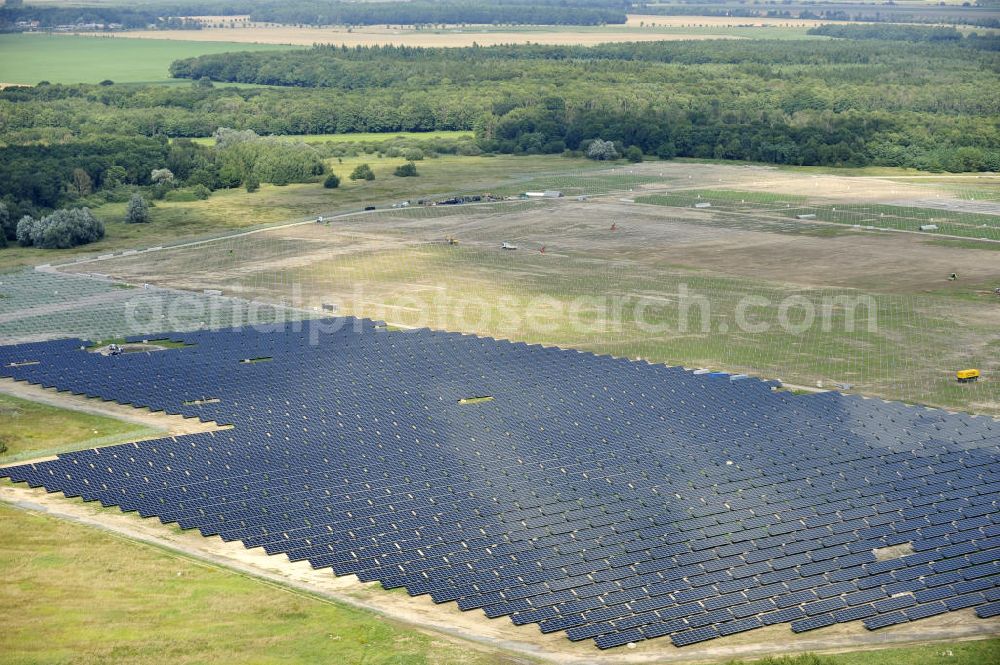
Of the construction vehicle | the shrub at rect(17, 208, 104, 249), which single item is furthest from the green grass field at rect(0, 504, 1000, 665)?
the shrub at rect(17, 208, 104, 249)

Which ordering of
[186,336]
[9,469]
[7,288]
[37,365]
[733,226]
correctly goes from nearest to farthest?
[9,469]
[37,365]
[186,336]
[7,288]
[733,226]

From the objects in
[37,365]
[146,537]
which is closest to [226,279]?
[37,365]

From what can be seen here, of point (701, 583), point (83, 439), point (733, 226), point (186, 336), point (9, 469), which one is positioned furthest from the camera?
point (733, 226)

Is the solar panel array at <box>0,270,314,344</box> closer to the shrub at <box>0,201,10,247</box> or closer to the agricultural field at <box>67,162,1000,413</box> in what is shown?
the agricultural field at <box>67,162,1000,413</box>

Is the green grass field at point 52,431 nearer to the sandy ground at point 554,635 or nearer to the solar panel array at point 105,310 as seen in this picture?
the solar panel array at point 105,310

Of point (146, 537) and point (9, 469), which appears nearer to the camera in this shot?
point (146, 537)

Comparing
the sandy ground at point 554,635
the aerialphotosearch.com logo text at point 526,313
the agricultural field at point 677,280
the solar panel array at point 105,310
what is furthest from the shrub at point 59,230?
the sandy ground at point 554,635

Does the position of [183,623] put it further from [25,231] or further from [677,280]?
[25,231]

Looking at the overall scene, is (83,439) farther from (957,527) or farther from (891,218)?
(891,218)
